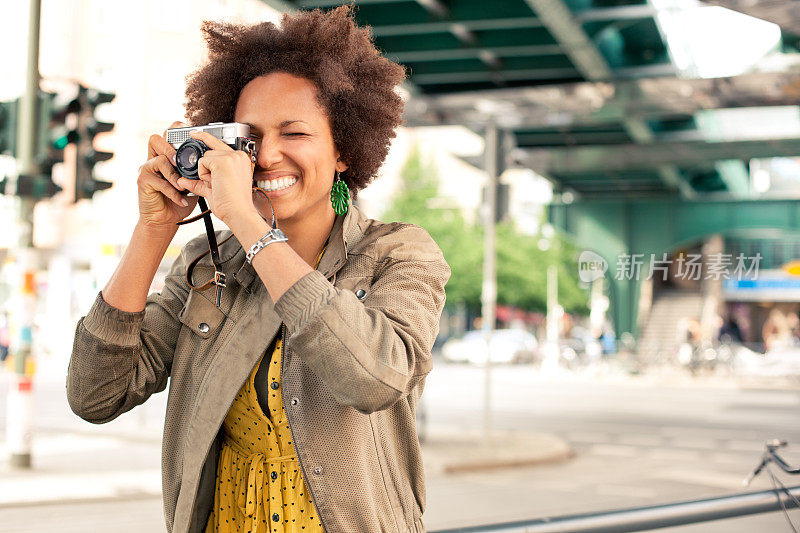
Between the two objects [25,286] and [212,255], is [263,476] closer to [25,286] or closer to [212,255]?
[212,255]

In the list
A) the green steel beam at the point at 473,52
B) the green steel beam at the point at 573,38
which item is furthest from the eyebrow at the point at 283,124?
the green steel beam at the point at 473,52

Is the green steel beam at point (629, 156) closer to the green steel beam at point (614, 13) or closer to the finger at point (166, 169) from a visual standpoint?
the green steel beam at point (614, 13)

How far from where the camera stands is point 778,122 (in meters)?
12.6

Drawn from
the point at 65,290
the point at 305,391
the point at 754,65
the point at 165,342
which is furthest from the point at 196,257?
the point at 65,290

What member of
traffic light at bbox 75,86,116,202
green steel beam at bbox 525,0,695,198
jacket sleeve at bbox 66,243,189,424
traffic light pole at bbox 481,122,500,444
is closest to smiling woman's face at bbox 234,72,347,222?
jacket sleeve at bbox 66,243,189,424

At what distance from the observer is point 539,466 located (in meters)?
9.18

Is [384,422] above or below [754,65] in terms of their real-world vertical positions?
below

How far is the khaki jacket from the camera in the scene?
54.7 inches

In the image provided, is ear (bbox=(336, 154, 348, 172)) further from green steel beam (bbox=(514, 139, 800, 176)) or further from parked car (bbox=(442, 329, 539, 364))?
parked car (bbox=(442, 329, 539, 364))

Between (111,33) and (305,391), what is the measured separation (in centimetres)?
910

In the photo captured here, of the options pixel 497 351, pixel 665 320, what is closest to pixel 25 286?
pixel 665 320

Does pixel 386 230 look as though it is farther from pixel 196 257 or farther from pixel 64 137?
pixel 64 137

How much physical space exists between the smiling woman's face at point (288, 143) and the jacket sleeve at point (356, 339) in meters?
0.24

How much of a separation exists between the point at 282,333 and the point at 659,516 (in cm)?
100
